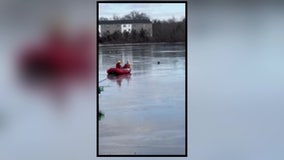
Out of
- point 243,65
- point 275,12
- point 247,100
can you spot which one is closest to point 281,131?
point 247,100

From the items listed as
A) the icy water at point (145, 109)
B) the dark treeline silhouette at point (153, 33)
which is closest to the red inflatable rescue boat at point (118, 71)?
the icy water at point (145, 109)

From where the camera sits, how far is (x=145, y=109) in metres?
4.07

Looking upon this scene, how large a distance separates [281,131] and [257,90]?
15.9 inches

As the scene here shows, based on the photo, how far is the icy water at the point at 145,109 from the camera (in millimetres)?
4062

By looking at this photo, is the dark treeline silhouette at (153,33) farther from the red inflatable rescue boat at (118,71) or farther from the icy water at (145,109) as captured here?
the red inflatable rescue boat at (118,71)

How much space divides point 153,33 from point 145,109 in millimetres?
649

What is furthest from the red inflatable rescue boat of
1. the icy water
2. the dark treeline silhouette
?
the dark treeline silhouette

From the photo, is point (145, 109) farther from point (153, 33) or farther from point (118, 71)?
point (153, 33)

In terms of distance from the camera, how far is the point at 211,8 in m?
4.09

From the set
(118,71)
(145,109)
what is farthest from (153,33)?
(145,109)

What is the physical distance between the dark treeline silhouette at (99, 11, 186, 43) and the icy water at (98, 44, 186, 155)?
7 centimetres

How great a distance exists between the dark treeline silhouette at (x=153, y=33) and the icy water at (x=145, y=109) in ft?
0.22

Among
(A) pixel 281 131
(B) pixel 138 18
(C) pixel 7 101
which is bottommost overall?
(A) pixel 281 131

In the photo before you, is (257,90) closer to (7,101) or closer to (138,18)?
(138,18)
